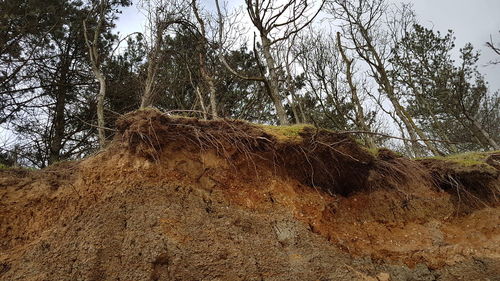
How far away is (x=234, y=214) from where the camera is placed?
4.23 meters

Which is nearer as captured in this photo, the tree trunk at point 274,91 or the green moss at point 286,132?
the green moss at point 286,132

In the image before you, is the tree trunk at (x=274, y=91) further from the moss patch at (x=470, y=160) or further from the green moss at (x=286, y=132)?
the moss patch at (x=470, y=160)

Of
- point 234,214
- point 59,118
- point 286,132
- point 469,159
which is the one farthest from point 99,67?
point 469,159

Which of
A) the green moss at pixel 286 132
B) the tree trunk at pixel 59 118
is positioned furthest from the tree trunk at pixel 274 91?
the tree trunk at pixel 59 118

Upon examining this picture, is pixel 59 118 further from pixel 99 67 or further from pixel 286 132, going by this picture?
pixel 286 132

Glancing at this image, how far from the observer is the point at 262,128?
500 centimetres

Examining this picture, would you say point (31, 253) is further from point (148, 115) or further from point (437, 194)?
point (437, 194)

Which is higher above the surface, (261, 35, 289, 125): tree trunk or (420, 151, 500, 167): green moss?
(261, 35, 289, 125): tree trunk

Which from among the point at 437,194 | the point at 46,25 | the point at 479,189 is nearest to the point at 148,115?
the point at 437,194

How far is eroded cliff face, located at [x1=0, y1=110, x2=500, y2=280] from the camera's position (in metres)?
3.62

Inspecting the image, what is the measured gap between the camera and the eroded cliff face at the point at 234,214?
3.62 m

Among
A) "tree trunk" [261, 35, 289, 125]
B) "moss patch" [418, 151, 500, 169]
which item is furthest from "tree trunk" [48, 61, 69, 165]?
"moss patch" [418, 151, 500, 169]

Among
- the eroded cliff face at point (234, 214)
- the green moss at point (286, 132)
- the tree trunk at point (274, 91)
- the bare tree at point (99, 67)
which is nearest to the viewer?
the eroded cliff face at point (234, 214)

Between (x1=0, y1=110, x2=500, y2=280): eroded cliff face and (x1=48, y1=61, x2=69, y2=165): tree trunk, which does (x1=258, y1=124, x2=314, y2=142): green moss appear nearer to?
(x1=0, y1=110, x2=500, y2=280): eroded cliff face
